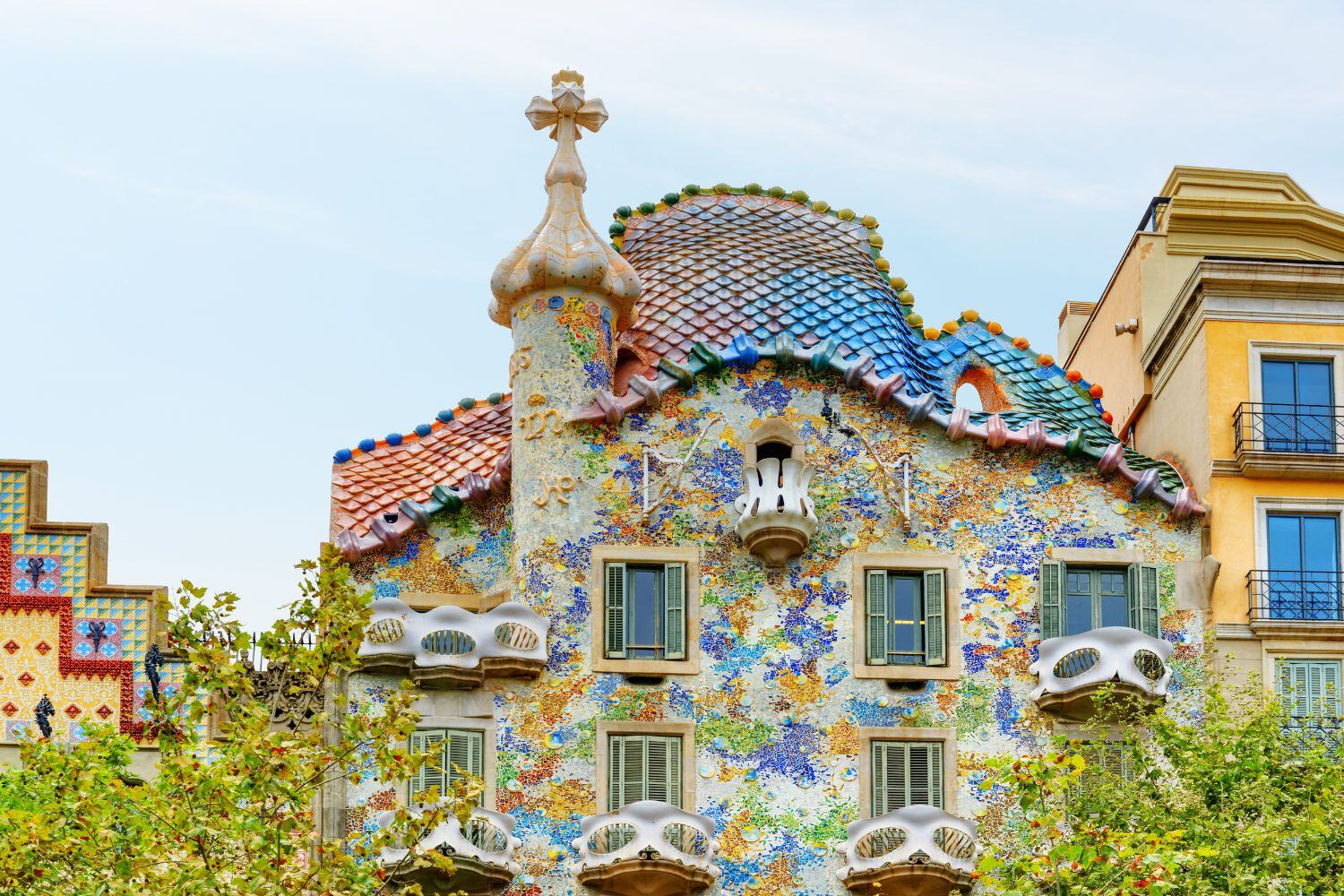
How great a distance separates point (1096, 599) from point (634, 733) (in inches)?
235

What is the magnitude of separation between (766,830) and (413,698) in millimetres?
6705

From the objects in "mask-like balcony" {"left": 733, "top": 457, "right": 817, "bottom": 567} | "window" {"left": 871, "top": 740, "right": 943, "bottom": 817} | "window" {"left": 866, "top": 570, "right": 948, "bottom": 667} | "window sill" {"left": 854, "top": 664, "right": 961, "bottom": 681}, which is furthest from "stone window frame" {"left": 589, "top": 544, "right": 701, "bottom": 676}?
"window" {"left": 871, "top": 740, "right": 943, "bottom": 817}

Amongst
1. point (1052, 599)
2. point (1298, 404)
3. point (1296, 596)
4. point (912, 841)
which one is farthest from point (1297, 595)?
point (912, 841)

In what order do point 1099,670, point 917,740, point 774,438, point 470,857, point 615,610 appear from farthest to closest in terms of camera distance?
point 774,438 → point 615,610 → point 917,740 → point 1099,670 → point 470,857

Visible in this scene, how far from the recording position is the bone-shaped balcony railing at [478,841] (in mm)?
33969

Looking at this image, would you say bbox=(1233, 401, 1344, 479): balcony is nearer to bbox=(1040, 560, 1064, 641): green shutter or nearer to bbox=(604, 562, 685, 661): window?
bbox=(1040, 560, 1064, 641): green shutter

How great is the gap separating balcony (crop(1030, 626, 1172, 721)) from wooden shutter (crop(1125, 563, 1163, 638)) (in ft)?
1.91

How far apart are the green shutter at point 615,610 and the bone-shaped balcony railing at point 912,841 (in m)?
3.58

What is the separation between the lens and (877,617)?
36125mm

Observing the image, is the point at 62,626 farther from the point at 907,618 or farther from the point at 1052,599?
the point at 1052,599

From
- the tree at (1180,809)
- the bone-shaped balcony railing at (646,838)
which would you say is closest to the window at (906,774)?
the tree at (1180,809)

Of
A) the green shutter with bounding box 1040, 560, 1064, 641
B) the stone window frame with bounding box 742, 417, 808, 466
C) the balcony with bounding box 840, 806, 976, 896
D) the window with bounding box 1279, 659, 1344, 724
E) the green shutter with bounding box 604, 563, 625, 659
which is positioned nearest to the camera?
the balcony with bounding box 840, 806, 976, 896

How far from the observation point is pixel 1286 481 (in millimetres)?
36719

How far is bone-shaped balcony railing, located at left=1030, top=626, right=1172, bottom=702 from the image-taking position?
35188mm
